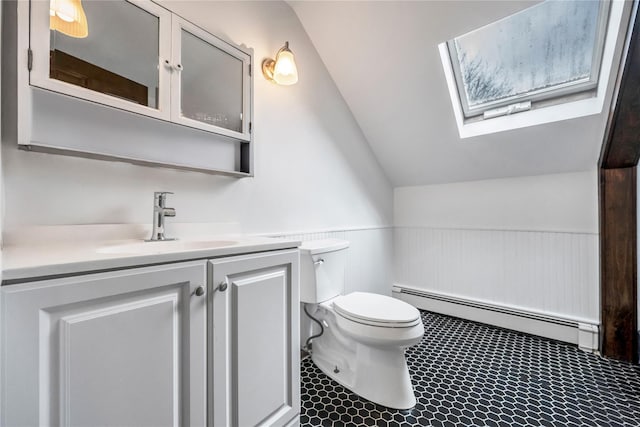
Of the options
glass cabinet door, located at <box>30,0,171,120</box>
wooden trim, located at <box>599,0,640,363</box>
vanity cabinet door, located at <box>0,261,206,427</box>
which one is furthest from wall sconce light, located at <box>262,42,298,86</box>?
wooden trim, located at <box>599,0,640,363</box>

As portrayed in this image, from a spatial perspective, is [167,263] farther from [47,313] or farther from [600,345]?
[600,345]

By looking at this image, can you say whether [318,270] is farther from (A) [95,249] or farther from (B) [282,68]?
(B) [282,68]


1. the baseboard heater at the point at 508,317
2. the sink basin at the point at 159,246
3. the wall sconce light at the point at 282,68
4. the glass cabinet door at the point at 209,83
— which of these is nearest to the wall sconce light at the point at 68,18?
the glass cabinet door at the point at 209,83

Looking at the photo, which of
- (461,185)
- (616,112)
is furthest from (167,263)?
(461,185)

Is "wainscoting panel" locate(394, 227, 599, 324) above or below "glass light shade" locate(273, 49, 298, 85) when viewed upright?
below

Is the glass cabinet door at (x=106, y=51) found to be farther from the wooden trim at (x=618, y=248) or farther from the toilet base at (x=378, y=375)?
the wooden trim at (x=618, y=248)

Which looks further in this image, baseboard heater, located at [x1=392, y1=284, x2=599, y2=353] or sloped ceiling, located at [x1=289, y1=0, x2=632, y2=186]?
baseboard heater, located at [x1=392, y1=284, x2=599, y2=353]

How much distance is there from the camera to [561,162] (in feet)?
6.28

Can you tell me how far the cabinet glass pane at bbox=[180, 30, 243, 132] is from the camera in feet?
3.96

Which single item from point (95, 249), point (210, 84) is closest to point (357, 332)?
point (95, 249)

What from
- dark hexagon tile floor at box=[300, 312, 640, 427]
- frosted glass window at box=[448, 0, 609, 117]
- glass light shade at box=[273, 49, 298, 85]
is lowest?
dark hexagon tile floor at box=[300, 312, 640, 427]

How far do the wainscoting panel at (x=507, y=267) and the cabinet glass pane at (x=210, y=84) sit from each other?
1.96 meters

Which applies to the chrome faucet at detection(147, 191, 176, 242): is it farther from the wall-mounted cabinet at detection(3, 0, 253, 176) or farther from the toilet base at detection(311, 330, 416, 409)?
the toilet base at detection(311, 330, 416, 409)

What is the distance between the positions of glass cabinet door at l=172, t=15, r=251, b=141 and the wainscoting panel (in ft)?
6.34
